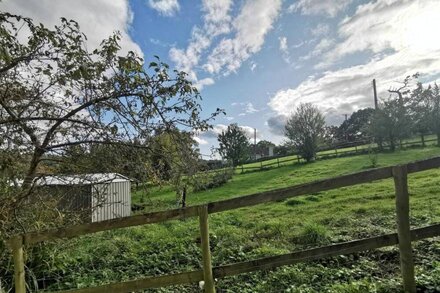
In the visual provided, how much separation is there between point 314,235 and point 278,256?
11.8 ft

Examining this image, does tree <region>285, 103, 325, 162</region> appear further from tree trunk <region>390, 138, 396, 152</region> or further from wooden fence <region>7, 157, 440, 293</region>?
wooden fence <region>7, 157, 440, 293</region>

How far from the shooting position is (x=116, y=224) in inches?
141

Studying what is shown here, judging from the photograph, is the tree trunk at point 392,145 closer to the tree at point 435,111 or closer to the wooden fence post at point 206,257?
the tree at point 435,111

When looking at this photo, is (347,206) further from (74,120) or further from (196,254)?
(74,120)

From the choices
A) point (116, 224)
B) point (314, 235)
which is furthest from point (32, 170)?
point (314, 235)

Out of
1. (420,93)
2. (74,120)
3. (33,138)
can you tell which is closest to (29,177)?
(33,138)

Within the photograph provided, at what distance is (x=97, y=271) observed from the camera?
20.3 feet

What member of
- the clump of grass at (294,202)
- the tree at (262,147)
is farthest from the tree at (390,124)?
the tree at (262,147)

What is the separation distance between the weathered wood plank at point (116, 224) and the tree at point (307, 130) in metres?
28.8

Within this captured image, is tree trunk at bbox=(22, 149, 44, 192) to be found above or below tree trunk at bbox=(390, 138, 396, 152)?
below

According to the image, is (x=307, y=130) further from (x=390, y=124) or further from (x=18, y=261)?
(x=18, y=261)

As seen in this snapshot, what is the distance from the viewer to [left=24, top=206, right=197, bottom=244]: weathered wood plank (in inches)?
139

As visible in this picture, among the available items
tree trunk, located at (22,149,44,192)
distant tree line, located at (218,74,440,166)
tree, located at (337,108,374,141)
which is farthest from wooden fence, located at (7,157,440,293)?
tree, located at (337,108,374,141)

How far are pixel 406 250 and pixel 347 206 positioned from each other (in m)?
7.57
